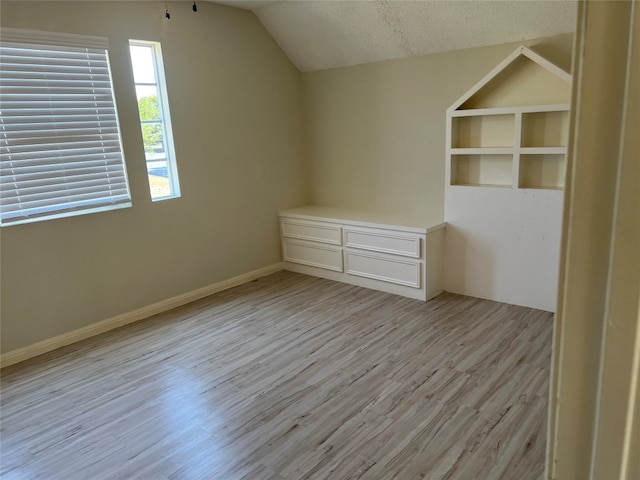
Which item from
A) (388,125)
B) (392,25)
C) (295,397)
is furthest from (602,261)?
(388,125)

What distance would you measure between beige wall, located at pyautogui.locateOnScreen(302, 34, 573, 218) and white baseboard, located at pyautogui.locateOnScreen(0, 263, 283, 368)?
133cm

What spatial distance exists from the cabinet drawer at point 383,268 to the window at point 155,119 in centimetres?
169

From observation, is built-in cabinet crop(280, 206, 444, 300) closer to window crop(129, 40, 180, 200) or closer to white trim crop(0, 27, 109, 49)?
window crop(129, 40, 180, 200)

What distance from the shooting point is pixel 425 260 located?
3.72 metres

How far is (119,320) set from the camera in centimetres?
364

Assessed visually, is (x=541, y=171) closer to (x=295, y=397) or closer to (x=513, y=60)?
(x=513, y=60)

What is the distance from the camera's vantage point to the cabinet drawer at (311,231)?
4.32 metres

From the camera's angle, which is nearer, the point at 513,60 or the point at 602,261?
the point at 602,261

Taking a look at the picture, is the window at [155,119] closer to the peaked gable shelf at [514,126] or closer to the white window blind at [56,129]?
the white window blind at [56,129]

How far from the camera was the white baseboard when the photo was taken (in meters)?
3.17

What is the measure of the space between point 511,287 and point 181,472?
9.09 feet

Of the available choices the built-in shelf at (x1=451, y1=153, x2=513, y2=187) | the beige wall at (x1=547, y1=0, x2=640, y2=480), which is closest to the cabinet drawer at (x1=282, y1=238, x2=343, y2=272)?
the built-in shelf at (x1=451, y1=153, x2=513, y2=187)

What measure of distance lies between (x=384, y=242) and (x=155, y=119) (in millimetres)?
2202

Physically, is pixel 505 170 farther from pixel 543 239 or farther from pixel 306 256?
pixel 306 256
